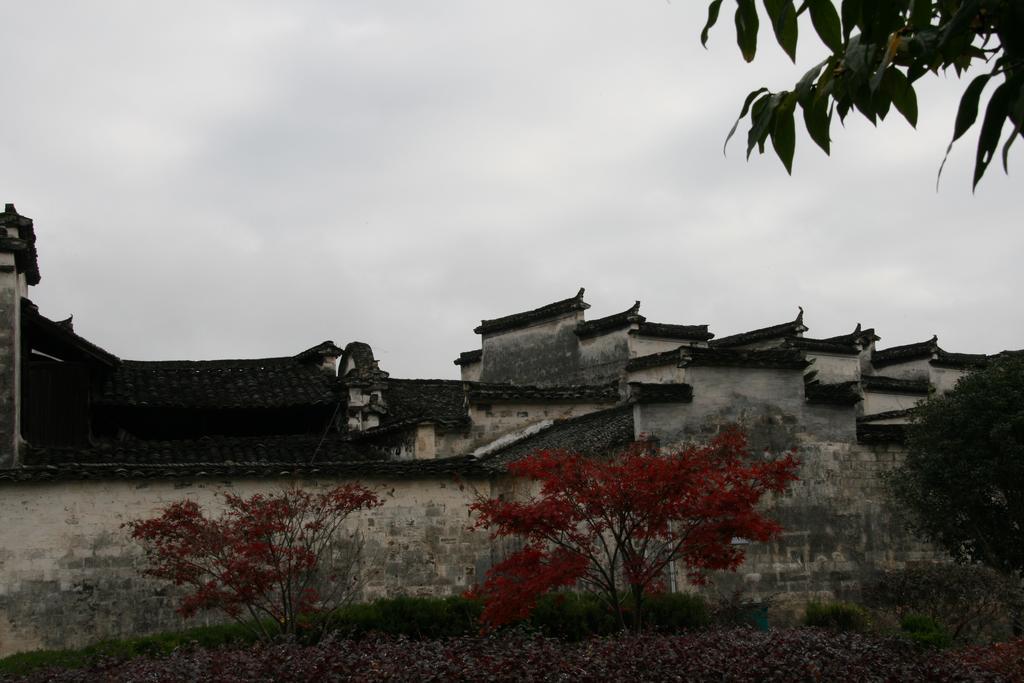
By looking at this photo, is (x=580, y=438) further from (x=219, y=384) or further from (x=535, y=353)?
(x=535, y=353)

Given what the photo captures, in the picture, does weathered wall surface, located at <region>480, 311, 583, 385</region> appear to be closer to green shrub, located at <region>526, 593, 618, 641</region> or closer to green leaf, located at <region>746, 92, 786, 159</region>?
green shrub, located at <region>526, 593, 618, 641</region>

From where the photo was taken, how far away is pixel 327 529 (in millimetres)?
17766

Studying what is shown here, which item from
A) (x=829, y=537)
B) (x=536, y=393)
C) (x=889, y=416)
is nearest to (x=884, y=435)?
(x=829, y=537)

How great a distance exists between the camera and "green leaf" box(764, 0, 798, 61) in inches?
132

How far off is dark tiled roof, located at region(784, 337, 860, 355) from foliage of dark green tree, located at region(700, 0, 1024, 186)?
89.0 feet

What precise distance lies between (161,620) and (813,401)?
10854 millimetres

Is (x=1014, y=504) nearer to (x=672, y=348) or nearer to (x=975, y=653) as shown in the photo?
(x=975, y=653)

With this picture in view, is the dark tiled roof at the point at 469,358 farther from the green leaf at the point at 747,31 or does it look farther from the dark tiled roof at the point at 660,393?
the green leaf at the point at 747,31

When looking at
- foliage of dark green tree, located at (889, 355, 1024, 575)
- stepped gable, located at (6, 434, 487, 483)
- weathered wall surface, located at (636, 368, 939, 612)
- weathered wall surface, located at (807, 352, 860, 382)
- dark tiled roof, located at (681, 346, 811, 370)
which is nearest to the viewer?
foliage of dark green tree, located at (889, 355, 1024, 575)

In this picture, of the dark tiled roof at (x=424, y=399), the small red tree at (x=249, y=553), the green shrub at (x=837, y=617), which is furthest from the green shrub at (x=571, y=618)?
the dark tiled roof at (x=424, y=399)

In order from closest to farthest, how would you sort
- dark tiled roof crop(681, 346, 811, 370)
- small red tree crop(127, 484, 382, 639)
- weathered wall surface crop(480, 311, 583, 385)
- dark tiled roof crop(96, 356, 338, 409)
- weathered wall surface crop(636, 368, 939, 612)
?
small red tree crop(127, 484, 382, 639) → weathered wall surface crop(636, 368, 939, 612) → dark tiled roof crop(681, 346, 811, 370) → dark tiled roof crop(96, 356, 338, 409) → weathered wall surface crop(480, 311, 583, 385)

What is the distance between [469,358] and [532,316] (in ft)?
9.77

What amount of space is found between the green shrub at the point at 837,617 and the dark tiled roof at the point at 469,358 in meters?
18.2

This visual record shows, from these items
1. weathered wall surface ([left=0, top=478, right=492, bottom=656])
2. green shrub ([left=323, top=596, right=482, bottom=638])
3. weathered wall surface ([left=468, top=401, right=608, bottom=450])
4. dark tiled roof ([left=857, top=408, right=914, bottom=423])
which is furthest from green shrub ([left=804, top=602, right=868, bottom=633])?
dark tiled roof ([left=857, top=408, right=914, bottom=423])
